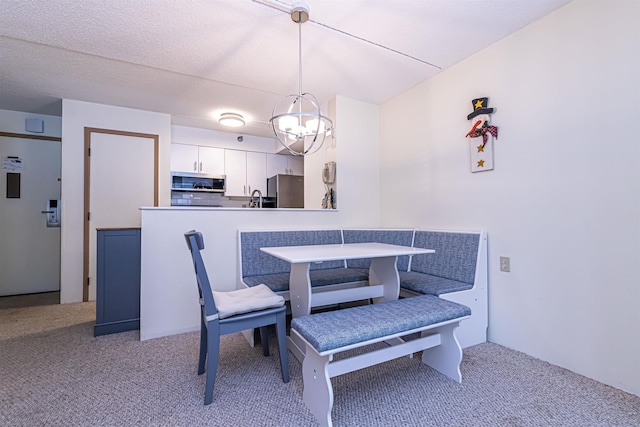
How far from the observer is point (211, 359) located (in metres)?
1.53

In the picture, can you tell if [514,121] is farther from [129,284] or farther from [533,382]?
[129,284]

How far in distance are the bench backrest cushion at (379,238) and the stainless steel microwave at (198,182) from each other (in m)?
2.53

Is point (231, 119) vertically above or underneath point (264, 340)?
above

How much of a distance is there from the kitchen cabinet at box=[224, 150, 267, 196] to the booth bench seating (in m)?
2.36

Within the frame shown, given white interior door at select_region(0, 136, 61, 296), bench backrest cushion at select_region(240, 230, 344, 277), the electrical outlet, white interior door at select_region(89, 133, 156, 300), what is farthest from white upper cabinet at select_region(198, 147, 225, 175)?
the electrical outlet

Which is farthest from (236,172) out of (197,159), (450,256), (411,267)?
(450,256)

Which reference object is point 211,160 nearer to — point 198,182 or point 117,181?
point 198,182

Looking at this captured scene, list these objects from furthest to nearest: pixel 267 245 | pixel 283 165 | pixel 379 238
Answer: pixel 283 165, pixel 379 238, pixel 267 245

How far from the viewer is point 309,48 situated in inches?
94.1

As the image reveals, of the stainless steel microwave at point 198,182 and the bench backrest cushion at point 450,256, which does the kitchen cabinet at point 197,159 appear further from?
the bench backrest cushion at point 450,256

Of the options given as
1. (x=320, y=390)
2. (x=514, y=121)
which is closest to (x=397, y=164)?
(x=514, y=121)

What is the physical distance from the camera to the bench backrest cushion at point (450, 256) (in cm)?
230

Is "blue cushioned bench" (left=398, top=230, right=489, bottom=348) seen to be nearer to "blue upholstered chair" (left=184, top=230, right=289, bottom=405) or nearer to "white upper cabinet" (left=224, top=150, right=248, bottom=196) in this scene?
"blue upholstered chair" (left=184, top=230, right=289, bottom=405)

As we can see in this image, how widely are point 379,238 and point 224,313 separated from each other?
1.87 m
